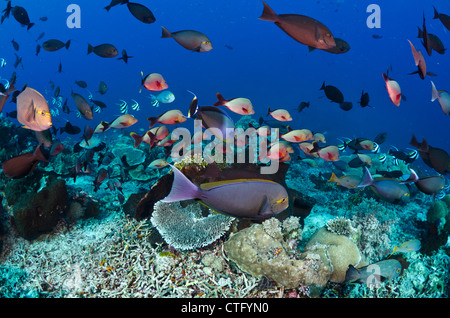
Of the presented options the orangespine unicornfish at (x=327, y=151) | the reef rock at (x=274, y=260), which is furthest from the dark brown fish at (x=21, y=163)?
the orangespine unicornfish at (x=327, y=151)

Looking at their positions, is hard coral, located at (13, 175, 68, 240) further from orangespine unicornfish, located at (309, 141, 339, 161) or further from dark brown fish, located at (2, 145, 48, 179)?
orangespine unicornfish, located at (309, 141, 339, 161)

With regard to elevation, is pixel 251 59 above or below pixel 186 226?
below

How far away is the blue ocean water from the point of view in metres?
76.6

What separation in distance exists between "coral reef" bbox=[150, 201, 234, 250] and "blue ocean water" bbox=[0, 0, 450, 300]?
67359mm

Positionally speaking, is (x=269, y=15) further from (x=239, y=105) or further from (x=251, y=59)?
(x=251, y=59)

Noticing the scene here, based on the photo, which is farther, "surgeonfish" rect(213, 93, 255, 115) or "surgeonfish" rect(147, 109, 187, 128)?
"surgeonfish" rect(147, 109, 187, 128)

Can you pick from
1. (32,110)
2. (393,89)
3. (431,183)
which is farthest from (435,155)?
(32,110)

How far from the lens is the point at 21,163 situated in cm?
333

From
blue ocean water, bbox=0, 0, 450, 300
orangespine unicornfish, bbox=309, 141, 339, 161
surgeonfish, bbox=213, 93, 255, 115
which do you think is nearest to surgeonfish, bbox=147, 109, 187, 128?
surgeonfish, bbox=213, 93, 255, 115

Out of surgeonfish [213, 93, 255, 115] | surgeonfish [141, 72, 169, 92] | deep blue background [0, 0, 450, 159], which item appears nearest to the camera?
surgeonfish [213, 93, 255, 115]
